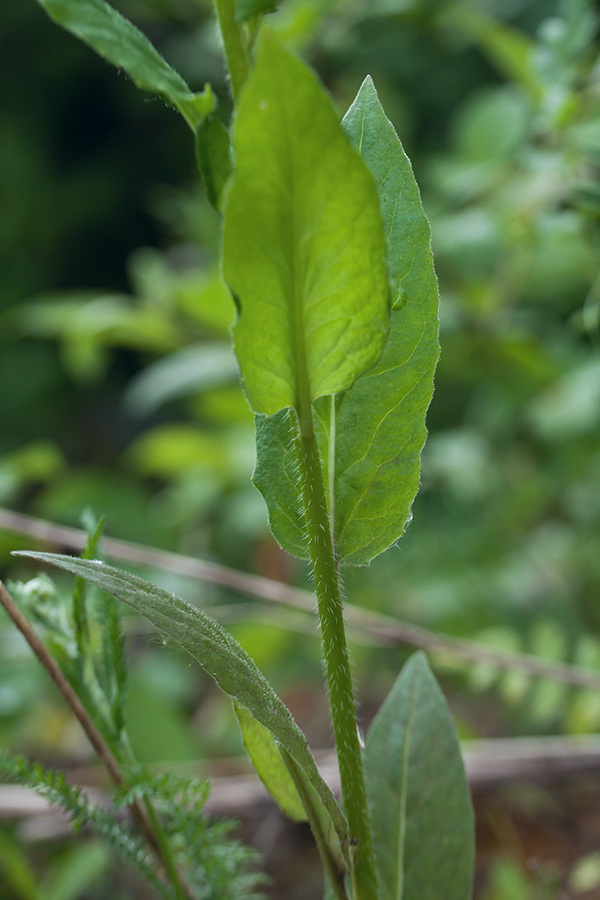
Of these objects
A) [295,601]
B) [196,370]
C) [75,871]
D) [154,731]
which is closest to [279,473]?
[295,601]

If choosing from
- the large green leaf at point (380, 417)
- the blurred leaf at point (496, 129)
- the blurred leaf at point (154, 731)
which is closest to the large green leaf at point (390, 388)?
Result: the large green leaf at point (380, 417)

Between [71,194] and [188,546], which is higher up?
[71,194]

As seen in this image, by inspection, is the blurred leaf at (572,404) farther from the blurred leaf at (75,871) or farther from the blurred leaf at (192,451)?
the blurred leaf at (75,871)

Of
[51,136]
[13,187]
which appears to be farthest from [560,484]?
[51,136]

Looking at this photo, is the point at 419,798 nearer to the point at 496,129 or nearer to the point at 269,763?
the point at 269,763

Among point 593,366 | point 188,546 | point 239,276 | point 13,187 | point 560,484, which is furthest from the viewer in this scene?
point 13,187

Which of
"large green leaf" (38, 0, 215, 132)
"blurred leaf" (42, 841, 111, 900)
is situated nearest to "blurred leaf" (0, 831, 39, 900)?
"blurred leaf" (42, 841, 111, 900)

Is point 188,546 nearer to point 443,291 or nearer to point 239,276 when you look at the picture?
point 443,291
